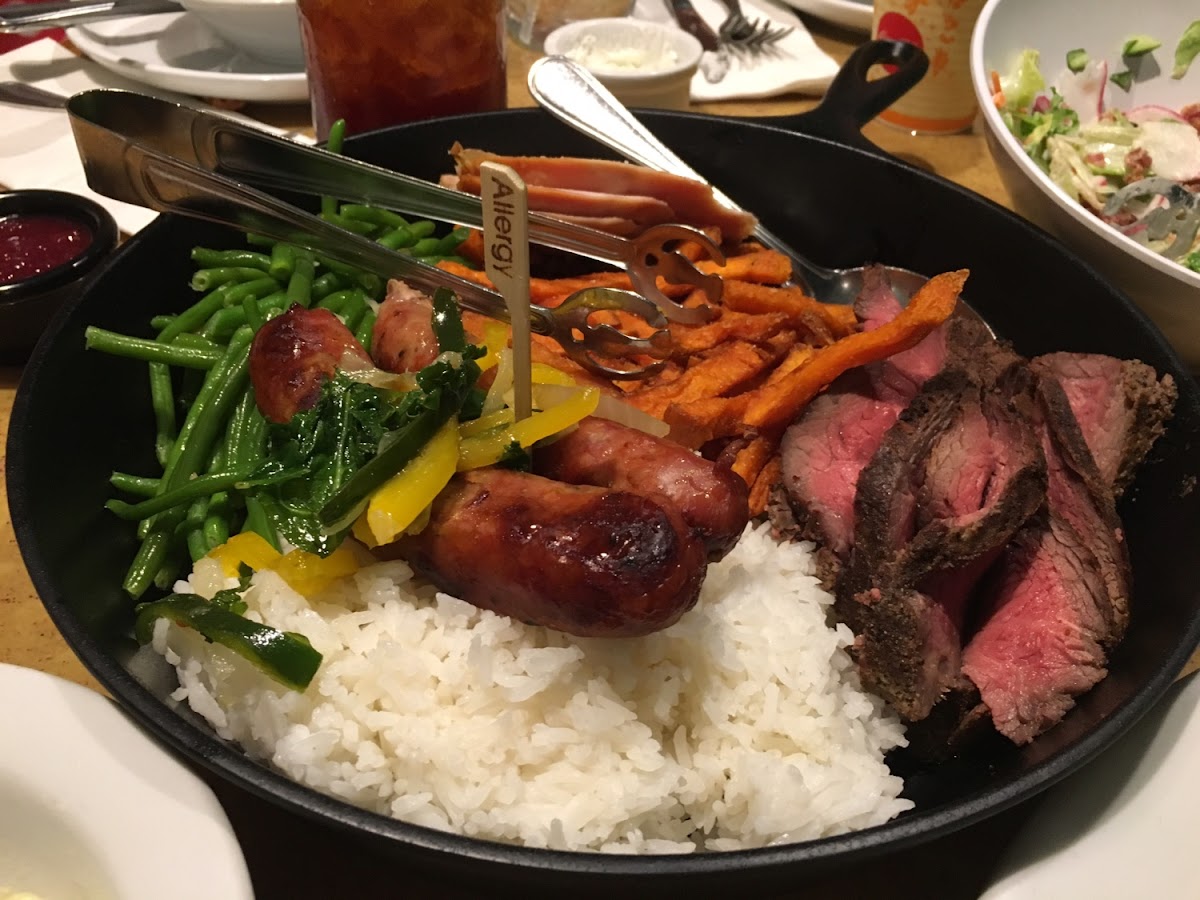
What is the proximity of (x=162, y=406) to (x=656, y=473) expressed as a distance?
1.05 meters

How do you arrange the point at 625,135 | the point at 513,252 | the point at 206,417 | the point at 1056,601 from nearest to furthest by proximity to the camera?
the point at 513,252 < the point at 1056,601 < the point at 206,417 < the point at 625,135

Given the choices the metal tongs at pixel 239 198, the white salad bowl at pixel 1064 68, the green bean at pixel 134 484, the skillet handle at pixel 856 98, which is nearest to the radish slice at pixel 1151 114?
the white salad bowl at pixel 1064 68

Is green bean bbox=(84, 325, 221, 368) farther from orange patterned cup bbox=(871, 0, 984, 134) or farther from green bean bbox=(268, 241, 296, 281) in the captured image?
orange patterned cup bbox=(871, 0, 984, 134)

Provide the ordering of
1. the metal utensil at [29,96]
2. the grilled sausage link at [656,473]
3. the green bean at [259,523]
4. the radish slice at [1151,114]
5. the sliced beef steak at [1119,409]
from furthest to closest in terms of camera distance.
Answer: the metal utensil at [29,96] < the radish slice at [1151,114] < the sliced beef steak at [1119,409] < the green bean at [259,523] < the grilled sausage link at [656,473]

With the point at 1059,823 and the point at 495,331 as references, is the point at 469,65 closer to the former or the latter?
the point at 495,331

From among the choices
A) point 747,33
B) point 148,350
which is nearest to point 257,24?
point 148,350

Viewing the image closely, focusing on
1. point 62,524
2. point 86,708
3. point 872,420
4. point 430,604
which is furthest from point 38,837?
point 872,420

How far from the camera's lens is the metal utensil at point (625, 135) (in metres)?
2.27

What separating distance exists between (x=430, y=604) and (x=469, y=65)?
1.55 m

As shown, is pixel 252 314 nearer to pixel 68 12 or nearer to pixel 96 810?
pixel 96 810

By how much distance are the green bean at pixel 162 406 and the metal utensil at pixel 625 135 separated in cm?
111

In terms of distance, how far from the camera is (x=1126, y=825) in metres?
1.21

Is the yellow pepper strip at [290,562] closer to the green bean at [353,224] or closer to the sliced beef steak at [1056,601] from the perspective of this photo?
the green bean at [353,224]

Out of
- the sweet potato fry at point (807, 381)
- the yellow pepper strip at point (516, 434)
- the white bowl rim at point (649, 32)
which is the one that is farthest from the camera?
the white bowl rim at point (649, 32)
